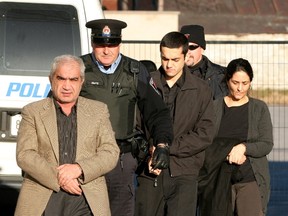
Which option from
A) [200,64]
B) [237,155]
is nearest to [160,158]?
[237,155]

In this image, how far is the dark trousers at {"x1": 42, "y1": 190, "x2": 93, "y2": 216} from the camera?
652cm

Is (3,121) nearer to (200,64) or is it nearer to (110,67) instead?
(200,64)

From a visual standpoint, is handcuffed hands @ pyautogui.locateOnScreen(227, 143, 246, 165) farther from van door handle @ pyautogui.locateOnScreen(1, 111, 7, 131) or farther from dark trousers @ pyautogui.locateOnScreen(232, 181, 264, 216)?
van door handle @ pyautogui.locateOnScreen(1, 111, 7, 131)

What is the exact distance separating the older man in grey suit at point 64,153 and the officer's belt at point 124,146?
2.56ft

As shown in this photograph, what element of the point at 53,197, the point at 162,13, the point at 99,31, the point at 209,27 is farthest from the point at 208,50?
the point at 209,27

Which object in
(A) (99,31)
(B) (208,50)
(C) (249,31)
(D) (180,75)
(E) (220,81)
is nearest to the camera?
(A) (99,31)

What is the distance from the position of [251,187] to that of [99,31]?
5.92 feet

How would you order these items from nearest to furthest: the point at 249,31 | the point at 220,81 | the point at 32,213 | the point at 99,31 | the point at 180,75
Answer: the point at 32,213, the point at 99,31, the point at 180,75, the point at 220,81, the point at 249,31

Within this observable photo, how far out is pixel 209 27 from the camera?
4847 centimetres

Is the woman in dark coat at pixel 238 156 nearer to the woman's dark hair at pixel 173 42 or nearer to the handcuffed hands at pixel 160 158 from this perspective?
the woman's dark hair at pixel 173 42

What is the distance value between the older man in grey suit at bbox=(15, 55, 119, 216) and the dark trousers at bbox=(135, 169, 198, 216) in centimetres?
124

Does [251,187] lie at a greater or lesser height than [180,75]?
lesser

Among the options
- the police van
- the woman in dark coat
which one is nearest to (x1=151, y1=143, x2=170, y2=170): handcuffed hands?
the woman in dark coat

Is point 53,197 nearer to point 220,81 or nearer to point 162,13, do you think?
point 220,81
